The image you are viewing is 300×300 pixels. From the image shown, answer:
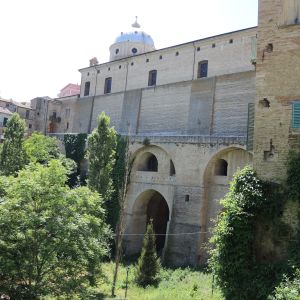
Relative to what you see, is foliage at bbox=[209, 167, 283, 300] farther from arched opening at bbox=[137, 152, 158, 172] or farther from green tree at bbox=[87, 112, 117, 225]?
arched opening at bbox=[137, 152, 158, 172]

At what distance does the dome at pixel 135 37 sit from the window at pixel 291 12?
38.0 m

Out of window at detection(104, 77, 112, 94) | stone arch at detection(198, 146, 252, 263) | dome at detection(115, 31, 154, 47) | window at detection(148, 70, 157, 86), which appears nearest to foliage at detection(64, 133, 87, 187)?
window at detection(104, 77, 112, 94)

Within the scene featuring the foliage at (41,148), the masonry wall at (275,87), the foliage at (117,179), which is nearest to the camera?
the masonry wall at (275,87)

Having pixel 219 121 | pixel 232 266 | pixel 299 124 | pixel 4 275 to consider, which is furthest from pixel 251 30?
pixel 4 275

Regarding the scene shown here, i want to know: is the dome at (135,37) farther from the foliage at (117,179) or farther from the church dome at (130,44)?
the foliage at (117,179)

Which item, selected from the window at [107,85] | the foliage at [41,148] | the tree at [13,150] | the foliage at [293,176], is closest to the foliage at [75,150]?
the foliage at [41,148]

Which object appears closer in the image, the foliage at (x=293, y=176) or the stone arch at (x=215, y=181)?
the foliage at (x=293, y=176)

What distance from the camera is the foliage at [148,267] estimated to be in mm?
22000

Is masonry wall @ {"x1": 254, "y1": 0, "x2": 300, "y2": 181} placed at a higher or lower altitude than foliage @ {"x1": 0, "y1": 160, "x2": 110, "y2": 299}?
higher

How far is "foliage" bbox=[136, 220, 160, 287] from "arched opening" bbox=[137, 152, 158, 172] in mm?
9524

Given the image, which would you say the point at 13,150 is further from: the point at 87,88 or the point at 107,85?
the point at 87,88

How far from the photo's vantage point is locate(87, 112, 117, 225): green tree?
1010 inches

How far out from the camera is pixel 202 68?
113 feet

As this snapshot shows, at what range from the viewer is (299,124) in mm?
12391
